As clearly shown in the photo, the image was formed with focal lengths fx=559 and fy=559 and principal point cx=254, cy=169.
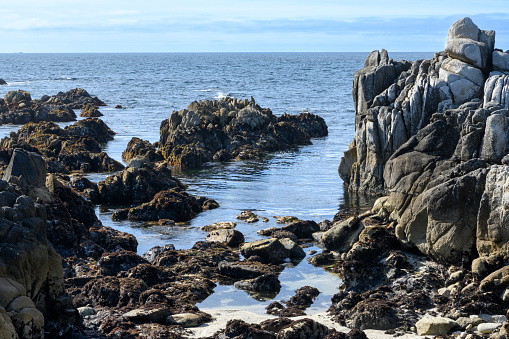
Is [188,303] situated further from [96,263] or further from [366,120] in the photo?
[366,120]

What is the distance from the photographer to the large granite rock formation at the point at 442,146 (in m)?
17.4

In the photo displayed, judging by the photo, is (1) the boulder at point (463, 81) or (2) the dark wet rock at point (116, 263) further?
(1) the boulder at point (463, 81)

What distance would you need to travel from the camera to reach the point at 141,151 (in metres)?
42.0

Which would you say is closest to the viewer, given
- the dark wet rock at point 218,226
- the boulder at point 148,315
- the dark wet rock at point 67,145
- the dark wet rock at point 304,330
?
the dark wet rock at point 304,330

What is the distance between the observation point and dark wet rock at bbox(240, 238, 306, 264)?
66.5 ft

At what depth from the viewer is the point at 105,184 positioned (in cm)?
3005

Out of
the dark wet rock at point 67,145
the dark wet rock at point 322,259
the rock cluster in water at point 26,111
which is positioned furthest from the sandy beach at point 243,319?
the rock cluster in water at point 26,111

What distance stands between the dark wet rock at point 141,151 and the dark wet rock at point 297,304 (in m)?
26.1

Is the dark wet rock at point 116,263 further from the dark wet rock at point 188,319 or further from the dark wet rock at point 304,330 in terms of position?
the dark wet rock at point 304,330

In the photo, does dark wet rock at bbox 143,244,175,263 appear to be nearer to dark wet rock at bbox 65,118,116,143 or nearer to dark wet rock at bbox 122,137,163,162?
dark wet rock at bbox 122,137,163,162

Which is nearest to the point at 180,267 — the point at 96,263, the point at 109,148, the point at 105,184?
the point at 96,263

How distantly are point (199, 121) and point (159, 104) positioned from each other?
36.2 m

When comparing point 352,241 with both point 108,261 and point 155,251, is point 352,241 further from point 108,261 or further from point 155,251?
point 108,261

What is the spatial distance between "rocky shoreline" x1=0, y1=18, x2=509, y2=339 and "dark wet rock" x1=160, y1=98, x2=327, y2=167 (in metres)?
10.3
